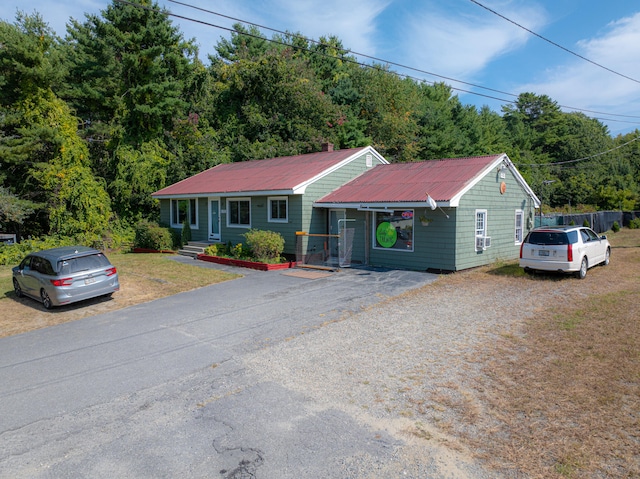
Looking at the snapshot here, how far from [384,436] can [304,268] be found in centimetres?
1277

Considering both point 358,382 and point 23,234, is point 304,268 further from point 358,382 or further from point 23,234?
point 23,234

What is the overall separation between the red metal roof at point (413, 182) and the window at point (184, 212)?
8608mm

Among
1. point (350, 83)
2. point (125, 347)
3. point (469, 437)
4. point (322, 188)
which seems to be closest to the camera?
point (469, 437)

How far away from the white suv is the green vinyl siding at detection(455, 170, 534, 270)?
2111 mm

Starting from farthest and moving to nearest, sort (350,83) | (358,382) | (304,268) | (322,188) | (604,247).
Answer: (350,83)
(322,188)
(304,268)
(604,247)
(358,382)

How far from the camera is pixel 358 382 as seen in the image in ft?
21.0

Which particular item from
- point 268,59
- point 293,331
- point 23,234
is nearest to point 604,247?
point 293,331

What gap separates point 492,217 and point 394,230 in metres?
4.03

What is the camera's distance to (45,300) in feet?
38.9

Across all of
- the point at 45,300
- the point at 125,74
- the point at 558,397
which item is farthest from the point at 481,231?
the point at 125,74

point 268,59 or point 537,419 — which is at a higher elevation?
point 268,59

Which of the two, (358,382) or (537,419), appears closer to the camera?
(537,419)

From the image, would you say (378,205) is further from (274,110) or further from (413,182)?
(274,110)

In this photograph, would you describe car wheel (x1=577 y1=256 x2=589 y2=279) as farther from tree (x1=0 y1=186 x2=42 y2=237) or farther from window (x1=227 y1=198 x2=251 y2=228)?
tree (x1=0 y1=186 x2=42 y2=237)
